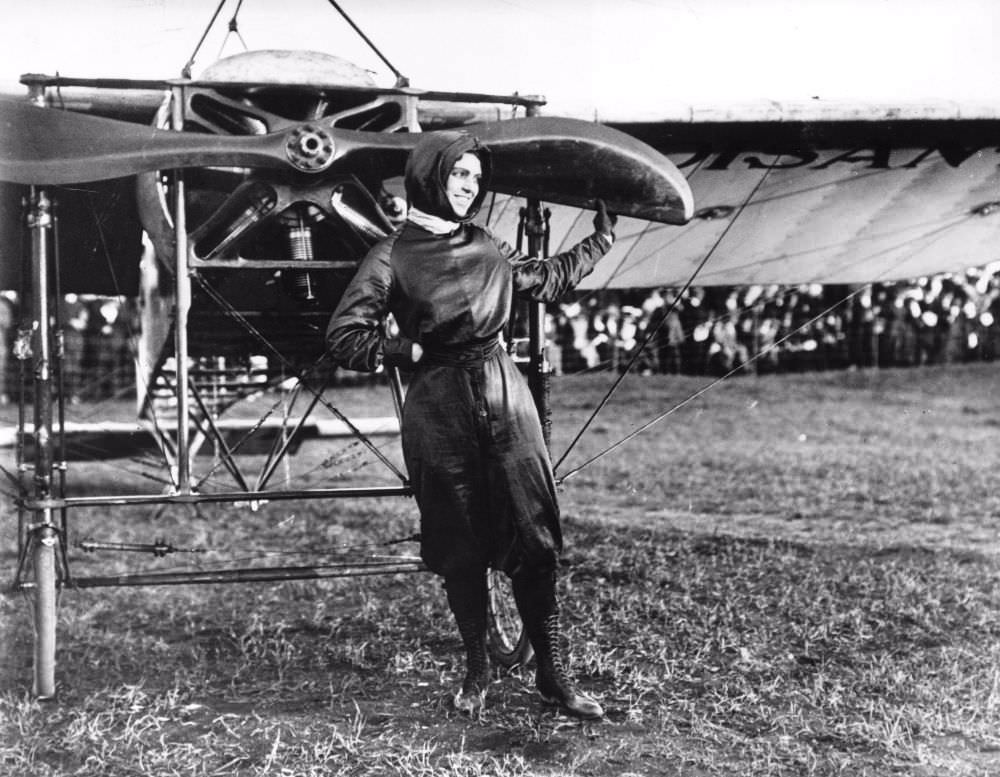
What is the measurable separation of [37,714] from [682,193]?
3400 mm

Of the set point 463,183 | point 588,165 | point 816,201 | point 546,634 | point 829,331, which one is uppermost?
point 816,201

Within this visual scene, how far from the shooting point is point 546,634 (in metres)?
4.25

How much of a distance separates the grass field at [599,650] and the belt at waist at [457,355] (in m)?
1.39

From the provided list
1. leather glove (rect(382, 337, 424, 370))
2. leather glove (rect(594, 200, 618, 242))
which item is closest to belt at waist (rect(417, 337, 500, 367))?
leather glove (rect(382, 337, 424, 370))

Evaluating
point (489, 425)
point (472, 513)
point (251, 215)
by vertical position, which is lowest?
point (472, 513)

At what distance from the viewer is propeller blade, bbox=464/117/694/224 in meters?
4.41

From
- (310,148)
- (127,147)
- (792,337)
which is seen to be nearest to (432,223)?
(310,148)

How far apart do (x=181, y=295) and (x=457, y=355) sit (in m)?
1.32

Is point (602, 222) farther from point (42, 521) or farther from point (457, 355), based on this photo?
point (42, 521)

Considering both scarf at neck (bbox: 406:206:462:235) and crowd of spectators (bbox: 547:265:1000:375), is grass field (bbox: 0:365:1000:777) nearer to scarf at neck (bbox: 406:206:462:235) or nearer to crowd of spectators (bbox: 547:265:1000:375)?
scarf at neck (bbox: 406:206:462:235)

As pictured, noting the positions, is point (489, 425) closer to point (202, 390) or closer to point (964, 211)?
point (964, 211)

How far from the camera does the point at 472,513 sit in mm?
4109

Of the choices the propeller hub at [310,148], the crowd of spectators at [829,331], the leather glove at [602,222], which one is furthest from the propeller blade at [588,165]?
the crowd of spectators at [829,331]

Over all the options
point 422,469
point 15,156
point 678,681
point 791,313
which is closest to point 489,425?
point 422,469
